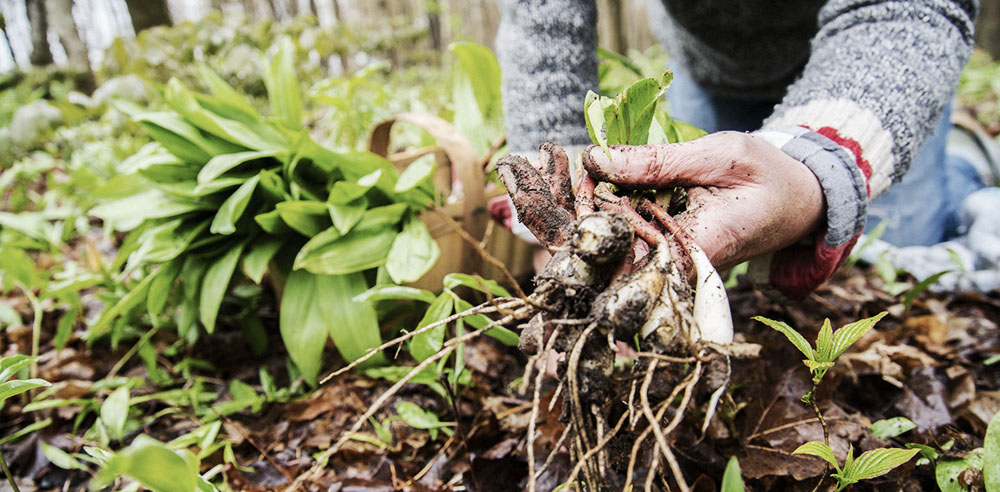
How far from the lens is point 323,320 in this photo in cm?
120

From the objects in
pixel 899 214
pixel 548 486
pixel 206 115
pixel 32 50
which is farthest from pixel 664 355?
pixel 32 50

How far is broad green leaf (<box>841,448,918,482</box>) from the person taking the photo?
0.66m

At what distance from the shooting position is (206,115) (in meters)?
1.21

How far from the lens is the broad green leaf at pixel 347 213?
1.12m

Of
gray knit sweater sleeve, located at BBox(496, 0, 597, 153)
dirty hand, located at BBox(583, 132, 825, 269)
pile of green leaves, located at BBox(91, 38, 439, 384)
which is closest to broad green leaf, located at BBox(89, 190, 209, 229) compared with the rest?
pile of green leaves, located at BBox(91, 38, 439, 384)

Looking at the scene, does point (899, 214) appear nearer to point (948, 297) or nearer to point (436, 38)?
point (948, 297)

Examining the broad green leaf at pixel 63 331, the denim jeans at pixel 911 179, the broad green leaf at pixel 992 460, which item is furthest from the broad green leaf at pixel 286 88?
the broad green leaf at pixel 992 460

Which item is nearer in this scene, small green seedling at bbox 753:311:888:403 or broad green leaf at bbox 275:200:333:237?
small green seedling at bbox 753:311:888:403

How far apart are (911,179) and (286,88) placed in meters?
2.01

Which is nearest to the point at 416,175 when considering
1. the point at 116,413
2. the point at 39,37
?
the point at 116,413

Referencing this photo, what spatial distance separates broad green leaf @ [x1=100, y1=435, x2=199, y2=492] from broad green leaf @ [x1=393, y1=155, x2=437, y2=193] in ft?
2.28

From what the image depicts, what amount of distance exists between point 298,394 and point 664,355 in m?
0.97

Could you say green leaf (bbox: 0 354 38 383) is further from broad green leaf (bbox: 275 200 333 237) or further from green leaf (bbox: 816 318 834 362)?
green leaf (bbox: 816 318 834 362)

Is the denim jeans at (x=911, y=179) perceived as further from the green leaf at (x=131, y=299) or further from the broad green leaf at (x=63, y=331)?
the broad green leaf at (x=63, y=331)
